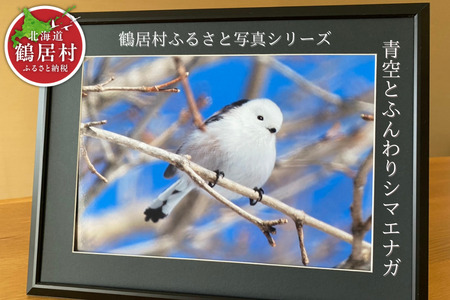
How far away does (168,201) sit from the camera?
44 centimetres

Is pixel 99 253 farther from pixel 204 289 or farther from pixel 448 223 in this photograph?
pixel 448 223

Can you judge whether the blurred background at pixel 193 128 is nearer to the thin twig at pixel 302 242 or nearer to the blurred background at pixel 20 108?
the thin twig at pixel 302 242

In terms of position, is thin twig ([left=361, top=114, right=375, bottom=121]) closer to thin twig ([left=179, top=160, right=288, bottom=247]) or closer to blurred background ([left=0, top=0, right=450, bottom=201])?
thin twig ([left=179, top=160, right=288, bottom=247])

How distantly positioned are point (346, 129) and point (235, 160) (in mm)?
118

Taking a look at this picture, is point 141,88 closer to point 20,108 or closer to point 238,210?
point 238,210

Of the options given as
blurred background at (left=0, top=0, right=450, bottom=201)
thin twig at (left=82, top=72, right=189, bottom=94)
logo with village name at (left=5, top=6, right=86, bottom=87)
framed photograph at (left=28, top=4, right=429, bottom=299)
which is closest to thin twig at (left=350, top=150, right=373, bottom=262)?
framed photograph at (left=28, top=4, right=429, bottom=299)

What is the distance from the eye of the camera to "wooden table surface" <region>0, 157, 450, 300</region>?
449 millimetres

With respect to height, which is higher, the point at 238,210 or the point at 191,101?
the point at 191,101

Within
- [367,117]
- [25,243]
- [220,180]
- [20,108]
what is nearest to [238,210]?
[220,180]

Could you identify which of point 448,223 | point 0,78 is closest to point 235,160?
point 448,223

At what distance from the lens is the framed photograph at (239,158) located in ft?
1.33

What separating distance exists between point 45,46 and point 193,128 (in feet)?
0.67

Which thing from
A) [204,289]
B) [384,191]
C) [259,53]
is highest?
[259,53]

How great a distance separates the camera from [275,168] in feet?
1.40
